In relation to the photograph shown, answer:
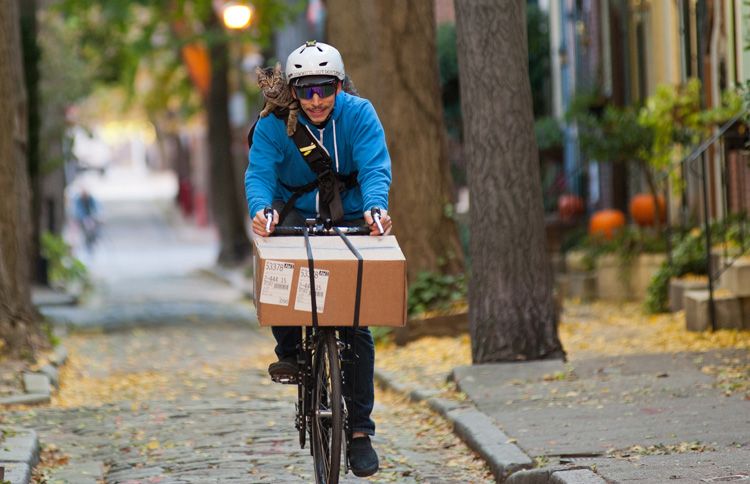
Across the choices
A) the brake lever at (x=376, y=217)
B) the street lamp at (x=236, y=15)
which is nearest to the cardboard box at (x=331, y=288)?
the brake lever at (x=376, y=217)

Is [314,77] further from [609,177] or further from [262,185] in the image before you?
[609,177]

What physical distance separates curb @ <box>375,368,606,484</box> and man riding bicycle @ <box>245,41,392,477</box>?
78 cm

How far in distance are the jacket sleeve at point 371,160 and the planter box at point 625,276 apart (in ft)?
30.9

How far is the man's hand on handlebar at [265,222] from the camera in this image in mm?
6566

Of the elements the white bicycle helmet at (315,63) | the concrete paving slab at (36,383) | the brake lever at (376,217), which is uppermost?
the white bicycle helmet at (315,63)

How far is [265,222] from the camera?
6.59 m

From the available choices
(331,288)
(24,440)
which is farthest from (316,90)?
(24,440)

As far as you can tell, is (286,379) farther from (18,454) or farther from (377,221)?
(18,454)

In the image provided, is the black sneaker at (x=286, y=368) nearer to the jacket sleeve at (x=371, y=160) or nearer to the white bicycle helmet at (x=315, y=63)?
the jacket sleeve at (x=371, y=160)

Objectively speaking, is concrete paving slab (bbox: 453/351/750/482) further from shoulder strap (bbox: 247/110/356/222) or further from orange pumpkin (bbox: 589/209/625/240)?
orange pumpkin (bbox: 589/209/625/240)

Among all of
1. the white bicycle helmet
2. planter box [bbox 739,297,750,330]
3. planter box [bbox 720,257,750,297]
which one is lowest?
planter box [bbox 739,297,750,330]

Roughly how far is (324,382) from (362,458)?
378mm

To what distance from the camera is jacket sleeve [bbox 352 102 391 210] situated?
21.9 ft

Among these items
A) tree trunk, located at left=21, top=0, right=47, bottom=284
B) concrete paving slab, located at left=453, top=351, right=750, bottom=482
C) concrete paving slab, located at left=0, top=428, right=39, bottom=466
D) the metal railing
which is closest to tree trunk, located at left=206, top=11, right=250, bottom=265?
tree trunk, located at left=21, top=0, right=47, bottom=284
